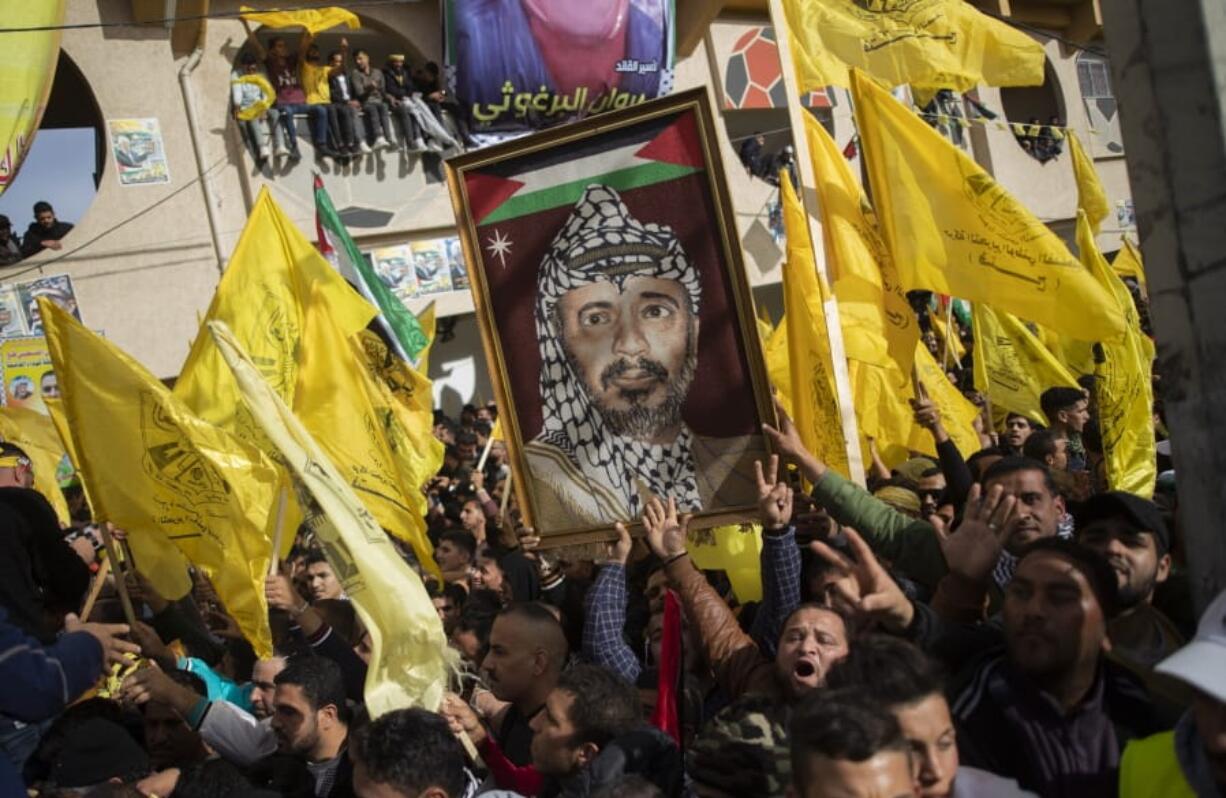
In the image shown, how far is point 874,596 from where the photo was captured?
10.1 feet

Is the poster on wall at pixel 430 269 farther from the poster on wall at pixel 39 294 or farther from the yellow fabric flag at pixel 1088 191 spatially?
the yellow fabric flag at pixel 1088 191

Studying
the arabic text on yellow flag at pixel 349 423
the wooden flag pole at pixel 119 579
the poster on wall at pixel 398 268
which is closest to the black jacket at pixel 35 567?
the wooden flag pole at pixel 119 579

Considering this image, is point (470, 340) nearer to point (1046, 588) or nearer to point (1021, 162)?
point (1021, 162)

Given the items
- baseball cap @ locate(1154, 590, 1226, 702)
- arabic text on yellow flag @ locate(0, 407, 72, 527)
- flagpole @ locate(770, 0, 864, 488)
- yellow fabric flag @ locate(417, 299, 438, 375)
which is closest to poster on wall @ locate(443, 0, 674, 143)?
yellow fabric flag @ locate(417, 299, 438, 375)

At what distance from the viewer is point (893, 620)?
3.09 meters

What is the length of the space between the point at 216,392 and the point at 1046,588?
15.7 feet

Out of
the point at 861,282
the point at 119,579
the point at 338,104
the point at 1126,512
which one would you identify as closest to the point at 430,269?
the point at 338,104

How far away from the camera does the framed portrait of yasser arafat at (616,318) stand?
4.43 metres

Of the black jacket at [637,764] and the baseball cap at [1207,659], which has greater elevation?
the baseball cap at [1207,659]

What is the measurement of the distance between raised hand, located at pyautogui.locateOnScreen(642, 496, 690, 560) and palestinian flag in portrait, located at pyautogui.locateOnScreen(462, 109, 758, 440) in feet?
1.01

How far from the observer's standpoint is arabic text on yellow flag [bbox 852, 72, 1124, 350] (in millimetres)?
5512

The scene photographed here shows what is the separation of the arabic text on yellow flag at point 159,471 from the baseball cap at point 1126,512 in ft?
10.4

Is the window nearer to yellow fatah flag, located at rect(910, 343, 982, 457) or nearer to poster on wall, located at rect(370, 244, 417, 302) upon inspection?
poster on wall, located at rect(370, 244, 417, 302)

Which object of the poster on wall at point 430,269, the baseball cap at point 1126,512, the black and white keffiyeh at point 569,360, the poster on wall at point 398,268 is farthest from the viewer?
the poster on wall at point 430,269
